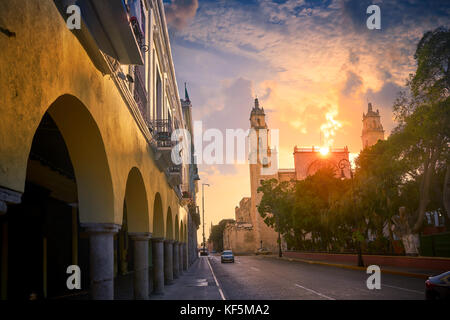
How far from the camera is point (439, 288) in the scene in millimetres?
9898

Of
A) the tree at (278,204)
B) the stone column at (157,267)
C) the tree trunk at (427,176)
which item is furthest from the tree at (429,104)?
the tree at (278,204)

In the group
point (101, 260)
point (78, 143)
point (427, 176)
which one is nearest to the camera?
point (78, 143)

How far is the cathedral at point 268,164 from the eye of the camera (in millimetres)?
78125

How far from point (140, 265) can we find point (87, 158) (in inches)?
266

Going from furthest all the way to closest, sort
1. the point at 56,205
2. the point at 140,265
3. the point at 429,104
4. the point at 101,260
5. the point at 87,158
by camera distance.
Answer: the point at 429,104
the point at 56,205
the point at 140,265
the point at 101,260
the point at 87,158

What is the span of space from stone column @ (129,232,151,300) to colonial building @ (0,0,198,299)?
0.11 feet

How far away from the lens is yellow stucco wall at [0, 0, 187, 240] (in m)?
3.97

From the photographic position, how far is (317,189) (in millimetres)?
46906

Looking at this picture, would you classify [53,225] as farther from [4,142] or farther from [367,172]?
[367,172]

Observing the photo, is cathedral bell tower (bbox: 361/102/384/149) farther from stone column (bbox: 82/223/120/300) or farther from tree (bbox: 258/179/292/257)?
stone column (bbox: 82/223/120/300)

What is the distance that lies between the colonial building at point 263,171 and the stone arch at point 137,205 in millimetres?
61954

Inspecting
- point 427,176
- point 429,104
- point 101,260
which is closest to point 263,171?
point 427,176

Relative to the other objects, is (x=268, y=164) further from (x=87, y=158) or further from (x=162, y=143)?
(x=87, y=158)
